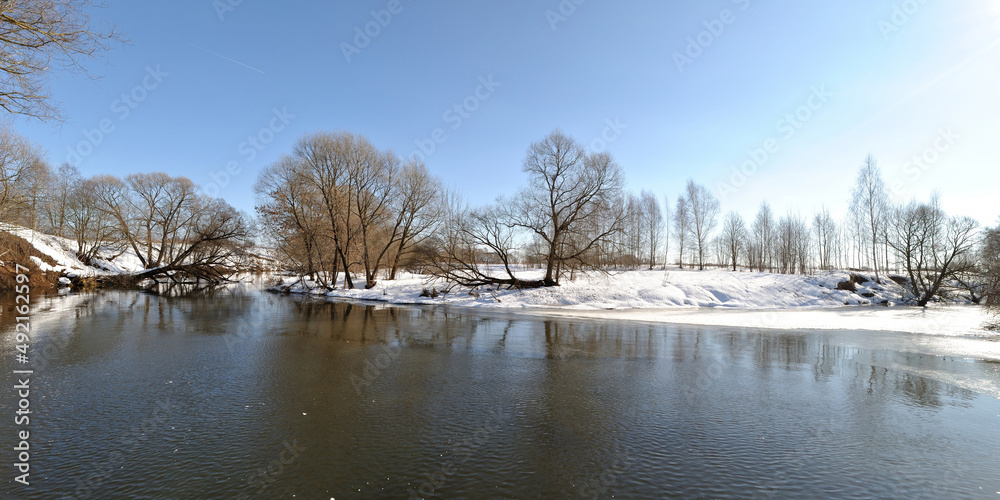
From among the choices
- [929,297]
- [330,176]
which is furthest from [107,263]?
[929,297]

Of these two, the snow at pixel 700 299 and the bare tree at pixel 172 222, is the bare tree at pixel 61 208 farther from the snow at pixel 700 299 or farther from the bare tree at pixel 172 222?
the snow at pixel 700 299

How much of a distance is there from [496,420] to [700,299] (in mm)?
24937

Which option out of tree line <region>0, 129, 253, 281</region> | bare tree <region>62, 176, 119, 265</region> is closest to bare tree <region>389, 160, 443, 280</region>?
tree line <region>0, 129, 253, 281</region>

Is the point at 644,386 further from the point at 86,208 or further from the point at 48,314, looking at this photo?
the point at 86,208

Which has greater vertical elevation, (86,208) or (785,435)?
(86,208)

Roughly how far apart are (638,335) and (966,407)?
295 inches

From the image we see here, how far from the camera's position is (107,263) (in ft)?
152

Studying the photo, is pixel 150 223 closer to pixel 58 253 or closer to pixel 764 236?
pixel 58 253

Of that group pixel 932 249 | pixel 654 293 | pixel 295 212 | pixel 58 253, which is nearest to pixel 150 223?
pixel 58 253

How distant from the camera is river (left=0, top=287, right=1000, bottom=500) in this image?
4.01 metres

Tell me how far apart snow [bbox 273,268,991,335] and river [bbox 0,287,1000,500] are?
10.2 meters

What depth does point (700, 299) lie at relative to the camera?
87.9 feet

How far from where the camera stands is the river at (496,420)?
4.01 metres

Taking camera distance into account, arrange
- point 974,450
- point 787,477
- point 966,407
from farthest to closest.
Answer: point 966,407
point 974,450
point 787,477
